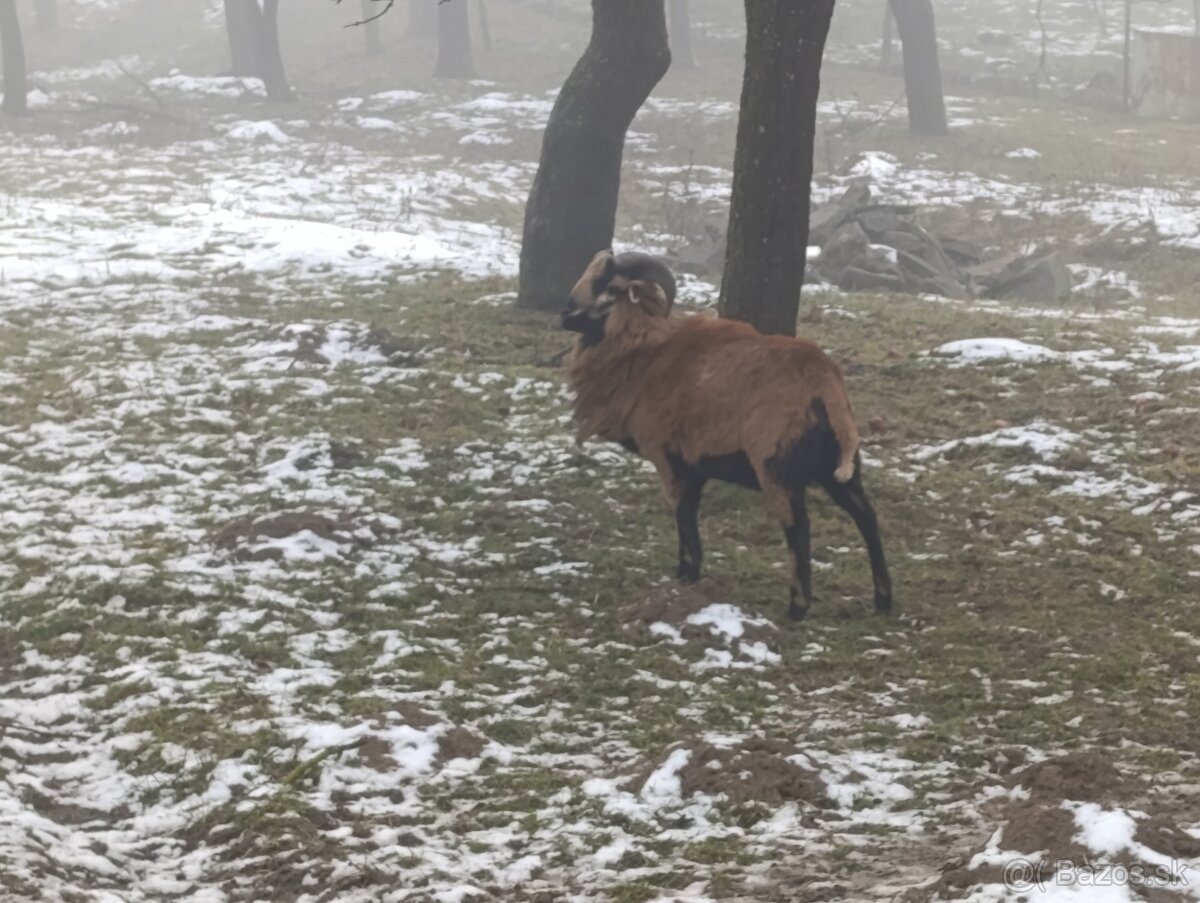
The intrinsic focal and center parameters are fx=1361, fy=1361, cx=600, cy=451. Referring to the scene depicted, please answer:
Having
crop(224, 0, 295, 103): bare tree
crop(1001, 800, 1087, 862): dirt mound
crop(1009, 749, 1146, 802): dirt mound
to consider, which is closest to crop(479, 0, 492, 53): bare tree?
crop(224, 0, 295, 103): bare tree

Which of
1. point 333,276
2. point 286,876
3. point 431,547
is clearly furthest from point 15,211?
point 286,876

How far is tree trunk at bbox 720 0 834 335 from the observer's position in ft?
28.4

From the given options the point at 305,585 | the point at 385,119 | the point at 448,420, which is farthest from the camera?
the point at 385,119

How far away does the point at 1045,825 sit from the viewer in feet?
12.8

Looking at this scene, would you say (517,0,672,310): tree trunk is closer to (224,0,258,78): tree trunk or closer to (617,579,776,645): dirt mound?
(617,579,776,645): dirt mound

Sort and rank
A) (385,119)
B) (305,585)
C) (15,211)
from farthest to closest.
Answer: (385,119), (15,211), (305,585)

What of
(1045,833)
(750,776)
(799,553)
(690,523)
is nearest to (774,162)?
(690,523)

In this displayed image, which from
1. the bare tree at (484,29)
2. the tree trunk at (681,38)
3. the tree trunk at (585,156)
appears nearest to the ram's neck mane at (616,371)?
the tree trunk at (585,156)

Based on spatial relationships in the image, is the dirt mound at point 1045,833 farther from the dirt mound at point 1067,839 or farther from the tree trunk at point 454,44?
the tree trunk at point 454,44

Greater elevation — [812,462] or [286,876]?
[812,462]

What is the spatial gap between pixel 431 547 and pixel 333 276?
7462 millimetres

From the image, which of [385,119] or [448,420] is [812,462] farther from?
[385,119]

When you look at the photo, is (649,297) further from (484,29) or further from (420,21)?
(420,21)

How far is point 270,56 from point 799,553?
27327 mm
